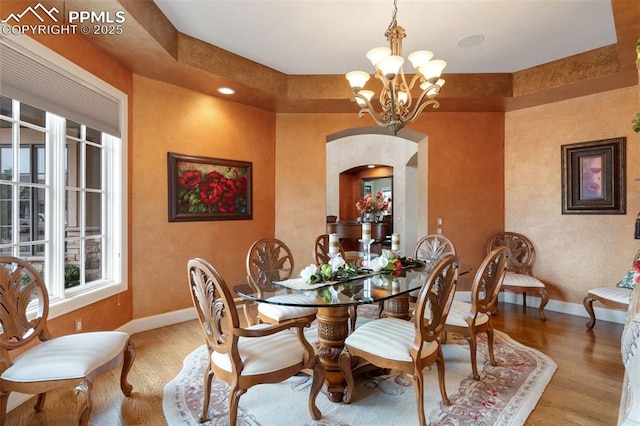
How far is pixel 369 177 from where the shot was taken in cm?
1123

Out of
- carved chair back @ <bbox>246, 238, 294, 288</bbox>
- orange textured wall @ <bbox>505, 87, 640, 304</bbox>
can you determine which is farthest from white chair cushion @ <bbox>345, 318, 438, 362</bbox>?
orange textured wall @ <bbox>505, 87, 640, 304</bbox>

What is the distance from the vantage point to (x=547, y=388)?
239 cm

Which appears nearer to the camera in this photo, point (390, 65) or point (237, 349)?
point (237, 349)

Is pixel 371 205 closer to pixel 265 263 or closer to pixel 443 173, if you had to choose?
pixel 443 173

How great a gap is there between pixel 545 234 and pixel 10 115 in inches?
224

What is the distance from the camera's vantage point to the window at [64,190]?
7.73ft

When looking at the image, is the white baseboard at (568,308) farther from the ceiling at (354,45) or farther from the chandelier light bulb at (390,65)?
the chandelier light bulb at (390,65)

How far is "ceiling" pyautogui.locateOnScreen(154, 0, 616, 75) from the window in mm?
1198

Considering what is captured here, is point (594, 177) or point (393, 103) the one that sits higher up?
point (393, 103)

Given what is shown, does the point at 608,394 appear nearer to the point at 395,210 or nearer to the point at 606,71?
the point at 606,71

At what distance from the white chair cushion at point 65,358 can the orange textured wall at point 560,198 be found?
491cm

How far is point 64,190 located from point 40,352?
4.62 ft

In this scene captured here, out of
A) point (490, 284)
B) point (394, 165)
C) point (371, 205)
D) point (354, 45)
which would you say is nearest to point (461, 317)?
point (490, 284)

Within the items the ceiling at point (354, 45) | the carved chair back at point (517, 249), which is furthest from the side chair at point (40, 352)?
the carved chair back at point (517, 249)
